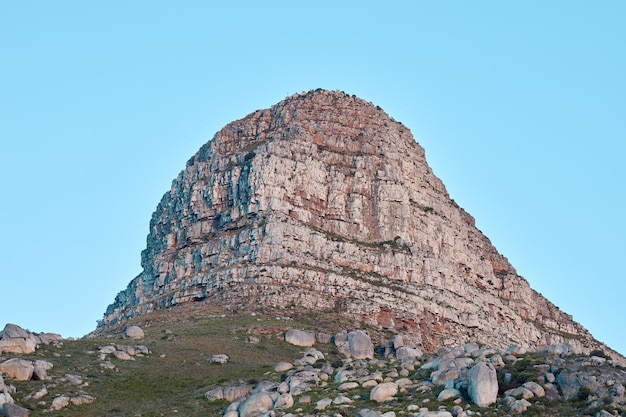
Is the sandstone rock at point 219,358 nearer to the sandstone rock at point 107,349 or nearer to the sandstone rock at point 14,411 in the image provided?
the sandstone rock at point 107,349

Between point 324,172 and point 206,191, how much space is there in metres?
16.4

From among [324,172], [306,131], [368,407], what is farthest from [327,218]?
[368,407]

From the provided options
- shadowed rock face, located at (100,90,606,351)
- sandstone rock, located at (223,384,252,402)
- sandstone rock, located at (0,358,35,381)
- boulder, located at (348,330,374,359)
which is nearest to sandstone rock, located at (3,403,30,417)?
sandstone rock, located at (0,358,35,381)

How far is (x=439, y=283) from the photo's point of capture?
135 m

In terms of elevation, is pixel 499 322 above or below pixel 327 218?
below

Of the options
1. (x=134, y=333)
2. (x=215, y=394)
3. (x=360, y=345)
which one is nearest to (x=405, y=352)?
(x=360, y=345)

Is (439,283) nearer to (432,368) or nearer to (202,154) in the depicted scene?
(202,154)

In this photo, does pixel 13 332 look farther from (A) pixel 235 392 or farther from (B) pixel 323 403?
(B) pixel 323 403

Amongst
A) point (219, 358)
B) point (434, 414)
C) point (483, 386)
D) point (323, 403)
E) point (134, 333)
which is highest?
point (134, 333)

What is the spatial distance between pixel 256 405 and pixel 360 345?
32.8 metres

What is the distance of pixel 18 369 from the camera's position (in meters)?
84.1

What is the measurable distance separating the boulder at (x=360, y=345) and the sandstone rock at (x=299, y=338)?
4.38 metres

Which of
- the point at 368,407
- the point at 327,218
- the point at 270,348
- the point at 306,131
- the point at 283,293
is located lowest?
the point at 368,407

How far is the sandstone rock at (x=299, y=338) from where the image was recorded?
109 meters
